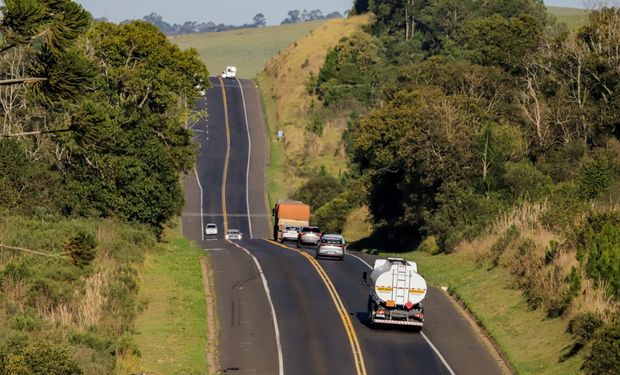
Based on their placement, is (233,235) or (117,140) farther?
(233,235)

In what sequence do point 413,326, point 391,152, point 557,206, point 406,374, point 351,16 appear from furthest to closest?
point 351,16
point 391,152
point 557,206
point 413,326
point 406,374

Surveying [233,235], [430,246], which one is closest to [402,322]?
[430,246]

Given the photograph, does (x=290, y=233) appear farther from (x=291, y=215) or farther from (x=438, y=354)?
(x=438, y=354)

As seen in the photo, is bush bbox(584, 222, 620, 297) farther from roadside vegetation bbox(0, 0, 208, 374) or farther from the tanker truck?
roadside vegetation bbox(0, 0, 208, 374)

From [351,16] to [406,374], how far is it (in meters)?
142

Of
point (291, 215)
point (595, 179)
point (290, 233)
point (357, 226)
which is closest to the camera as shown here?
point (595, 179)

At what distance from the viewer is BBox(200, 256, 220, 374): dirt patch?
37997mm

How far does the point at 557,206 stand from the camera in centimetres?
5666

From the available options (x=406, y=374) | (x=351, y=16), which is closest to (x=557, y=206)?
(x=406, y=374)

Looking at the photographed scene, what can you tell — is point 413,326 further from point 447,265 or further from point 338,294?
point 447,265

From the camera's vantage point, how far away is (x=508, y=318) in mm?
45344

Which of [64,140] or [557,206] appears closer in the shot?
[557,206]

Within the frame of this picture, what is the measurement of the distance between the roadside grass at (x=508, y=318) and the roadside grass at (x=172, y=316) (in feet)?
38.5

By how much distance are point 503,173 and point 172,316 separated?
1268 inches
